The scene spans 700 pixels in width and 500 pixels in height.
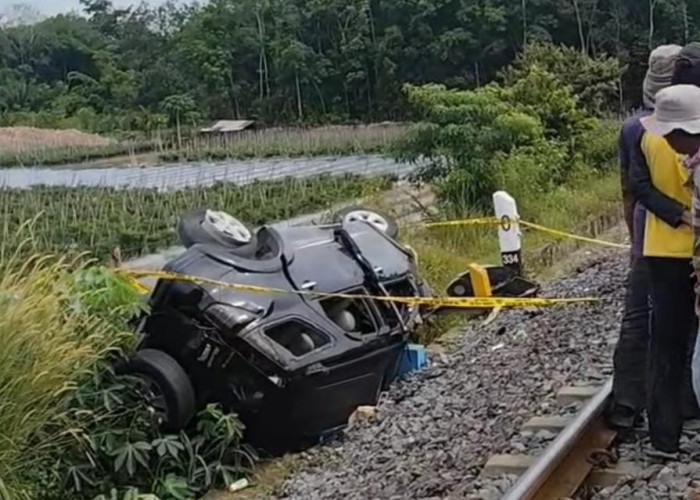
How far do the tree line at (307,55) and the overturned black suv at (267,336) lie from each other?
29.0m

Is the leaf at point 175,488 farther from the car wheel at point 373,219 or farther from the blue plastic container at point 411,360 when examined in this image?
the car wheel at point 373,219

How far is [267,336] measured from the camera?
621 cm

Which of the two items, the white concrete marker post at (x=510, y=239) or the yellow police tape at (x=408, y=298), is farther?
the white concrete marker post at (x=510, y=239)

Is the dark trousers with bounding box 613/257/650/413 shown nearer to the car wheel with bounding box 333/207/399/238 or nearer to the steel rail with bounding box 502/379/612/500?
the steel rail with bounding box 502/379/612/500

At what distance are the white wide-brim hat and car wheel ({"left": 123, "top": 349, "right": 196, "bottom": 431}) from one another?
2.94 meters

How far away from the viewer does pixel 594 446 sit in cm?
468

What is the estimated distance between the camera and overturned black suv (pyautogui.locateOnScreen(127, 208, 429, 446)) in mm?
6074

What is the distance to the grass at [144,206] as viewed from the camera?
1473 centimetres

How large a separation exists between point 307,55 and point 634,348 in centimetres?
5004

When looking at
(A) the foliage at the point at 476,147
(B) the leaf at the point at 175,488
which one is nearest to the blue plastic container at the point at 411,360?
(B) the leaf at the point at 175,488

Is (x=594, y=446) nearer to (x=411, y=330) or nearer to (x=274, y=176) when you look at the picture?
(x=411, y=330)

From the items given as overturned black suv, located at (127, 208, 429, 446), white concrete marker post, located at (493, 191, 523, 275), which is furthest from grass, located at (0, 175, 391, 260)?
overturned black suv, located at (127, 208, 429, 446)

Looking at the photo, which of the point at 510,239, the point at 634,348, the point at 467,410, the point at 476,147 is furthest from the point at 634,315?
the point at 476,147

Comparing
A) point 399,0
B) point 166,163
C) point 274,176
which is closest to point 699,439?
point 274,176
